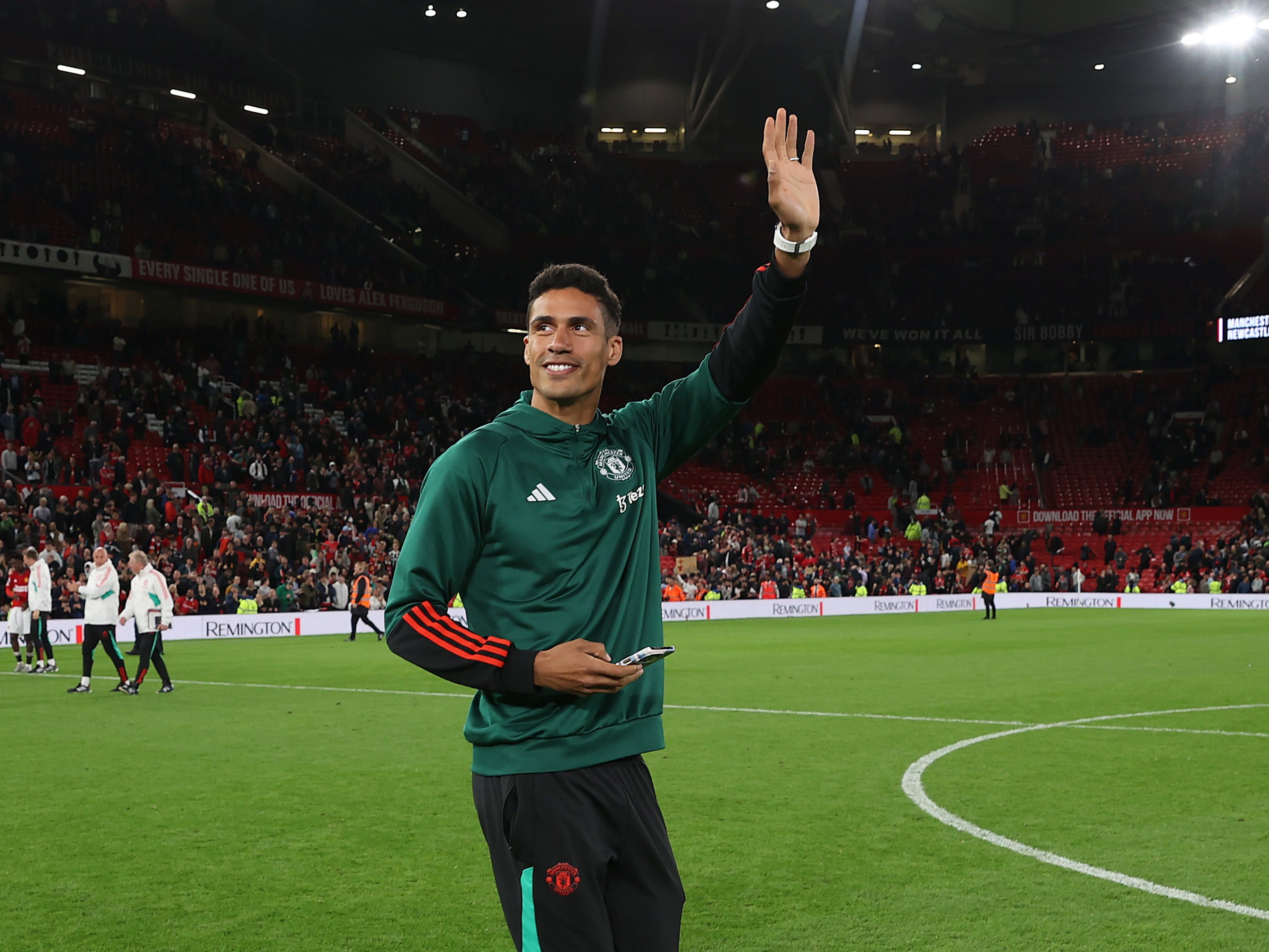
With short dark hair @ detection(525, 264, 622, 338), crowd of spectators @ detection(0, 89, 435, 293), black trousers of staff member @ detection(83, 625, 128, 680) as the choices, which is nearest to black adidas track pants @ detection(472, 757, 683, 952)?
short dark hair @ detection(525, 264, 622, 338)

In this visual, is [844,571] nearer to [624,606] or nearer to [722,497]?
[722,497]

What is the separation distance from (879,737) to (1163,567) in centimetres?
3342

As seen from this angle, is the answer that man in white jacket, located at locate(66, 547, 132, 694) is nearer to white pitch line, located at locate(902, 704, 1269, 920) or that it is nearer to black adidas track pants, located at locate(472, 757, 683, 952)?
white pitch line, located at locate(902, 704, 1269, 920)

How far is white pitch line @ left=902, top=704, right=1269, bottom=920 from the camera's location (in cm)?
662

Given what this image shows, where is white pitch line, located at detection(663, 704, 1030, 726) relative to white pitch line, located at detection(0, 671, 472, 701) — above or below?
above

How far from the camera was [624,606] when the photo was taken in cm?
322

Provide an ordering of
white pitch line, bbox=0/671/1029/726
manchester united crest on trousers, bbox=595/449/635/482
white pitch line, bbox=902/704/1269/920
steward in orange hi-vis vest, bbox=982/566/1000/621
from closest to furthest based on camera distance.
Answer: manchester united crest on trousers, bbox=595/449/635/482 → white pitch line, bbox=902/704/1269/920 → white pitch line, bbox=0/671/1029/726 → steward in orange hi-vis vest, bbox=982/566/1000/621

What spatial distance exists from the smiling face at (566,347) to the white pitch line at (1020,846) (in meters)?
4.98

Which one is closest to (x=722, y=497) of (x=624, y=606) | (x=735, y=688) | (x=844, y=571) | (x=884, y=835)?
(x=844, y=571)

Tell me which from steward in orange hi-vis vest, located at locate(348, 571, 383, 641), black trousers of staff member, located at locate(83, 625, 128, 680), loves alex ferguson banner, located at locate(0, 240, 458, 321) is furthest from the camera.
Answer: loves alex ferguson banner, located at locate(0, 240, 458, 321)

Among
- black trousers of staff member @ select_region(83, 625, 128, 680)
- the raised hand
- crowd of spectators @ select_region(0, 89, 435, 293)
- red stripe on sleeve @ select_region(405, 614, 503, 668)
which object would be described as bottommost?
black trousers of staff member @ select_region(83, 625, 128, 680)

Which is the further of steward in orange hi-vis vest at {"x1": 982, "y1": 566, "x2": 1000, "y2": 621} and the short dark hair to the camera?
steward in orange hi-vis vest at {"x1": 982, "y1": 566, "x2": 1000, "y2": 621}

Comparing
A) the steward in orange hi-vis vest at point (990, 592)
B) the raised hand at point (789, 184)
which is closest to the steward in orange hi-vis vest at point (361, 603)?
the steward in orange hi-vis vest at point (990, 592)

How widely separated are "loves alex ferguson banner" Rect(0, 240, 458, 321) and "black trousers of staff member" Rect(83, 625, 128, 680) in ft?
81.0
